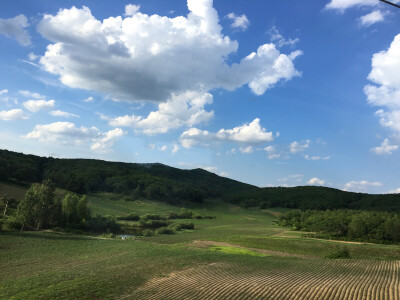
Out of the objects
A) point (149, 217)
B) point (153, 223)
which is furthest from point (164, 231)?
point (149, 217)

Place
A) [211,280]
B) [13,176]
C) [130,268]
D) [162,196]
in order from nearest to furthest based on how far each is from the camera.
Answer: [211,280]
[130,268]
[13,176]
[162,196]

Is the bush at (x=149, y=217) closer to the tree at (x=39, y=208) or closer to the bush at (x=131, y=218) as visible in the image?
the bush at (x=131, y=218)

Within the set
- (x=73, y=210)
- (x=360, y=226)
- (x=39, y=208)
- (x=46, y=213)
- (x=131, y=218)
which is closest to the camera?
(x=39, y=208)

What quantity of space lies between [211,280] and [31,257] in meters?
28.4

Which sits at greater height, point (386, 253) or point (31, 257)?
point (386, 253)

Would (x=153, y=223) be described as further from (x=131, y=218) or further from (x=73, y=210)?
(x=73, y=210)

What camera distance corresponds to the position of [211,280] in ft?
106

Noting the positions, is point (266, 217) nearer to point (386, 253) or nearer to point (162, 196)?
point (162, 196)

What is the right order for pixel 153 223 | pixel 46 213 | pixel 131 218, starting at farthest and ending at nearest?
pixel 131 218 → pixel 153 223 → pixel 46 213

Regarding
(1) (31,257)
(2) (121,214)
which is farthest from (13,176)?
(1) (31,257)

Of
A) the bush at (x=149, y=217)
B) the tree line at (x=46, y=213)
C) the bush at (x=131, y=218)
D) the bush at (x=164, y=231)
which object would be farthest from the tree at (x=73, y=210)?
the bush at (x=149, y=217)

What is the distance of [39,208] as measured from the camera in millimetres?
70250

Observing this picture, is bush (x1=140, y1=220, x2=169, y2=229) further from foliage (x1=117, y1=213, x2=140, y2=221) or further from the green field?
the green field

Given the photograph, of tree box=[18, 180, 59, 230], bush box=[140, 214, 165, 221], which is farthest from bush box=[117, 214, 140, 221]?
tree box=[18, 180, 59, 230]
